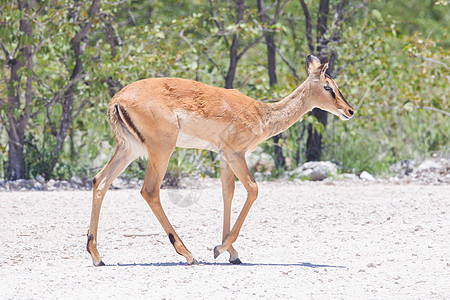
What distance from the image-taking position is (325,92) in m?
6.58

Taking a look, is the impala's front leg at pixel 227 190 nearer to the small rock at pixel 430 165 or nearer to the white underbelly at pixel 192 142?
the white underbelly at pixel 192 142

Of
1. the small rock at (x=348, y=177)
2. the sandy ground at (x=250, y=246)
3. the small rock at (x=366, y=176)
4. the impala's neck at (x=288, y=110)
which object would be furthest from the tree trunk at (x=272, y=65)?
the impala's neck at (x=288, y=110)

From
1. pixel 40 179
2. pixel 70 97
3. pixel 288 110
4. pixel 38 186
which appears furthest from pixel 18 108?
pixel 288 110

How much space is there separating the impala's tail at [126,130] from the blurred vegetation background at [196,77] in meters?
4.54

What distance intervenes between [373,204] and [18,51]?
5.62m

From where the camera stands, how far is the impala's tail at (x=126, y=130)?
6.07 metres

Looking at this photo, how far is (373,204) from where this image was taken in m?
9.11

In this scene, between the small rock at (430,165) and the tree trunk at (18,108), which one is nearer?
the tree trunk at (18,108)

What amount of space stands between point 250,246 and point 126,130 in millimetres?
1966

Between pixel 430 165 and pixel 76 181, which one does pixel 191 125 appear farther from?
Answer: pixel 430 165

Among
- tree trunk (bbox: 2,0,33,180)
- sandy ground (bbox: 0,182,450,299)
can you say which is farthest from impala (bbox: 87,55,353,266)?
tree trunk (bbox: 2,0,33,180)

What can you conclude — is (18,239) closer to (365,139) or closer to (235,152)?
(235,152)

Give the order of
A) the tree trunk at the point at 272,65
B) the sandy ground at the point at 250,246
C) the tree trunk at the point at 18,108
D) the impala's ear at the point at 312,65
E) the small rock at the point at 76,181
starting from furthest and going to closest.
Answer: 1. the tree trunk at the point at 272,65
2. the small rock at the point at 76,181
3. the tree trunk at the point at 18,108
4. the impala's ear at the point at 312,65
5. the sandy ground at the point at 250,246

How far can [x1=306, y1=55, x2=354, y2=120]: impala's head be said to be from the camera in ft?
21.5
